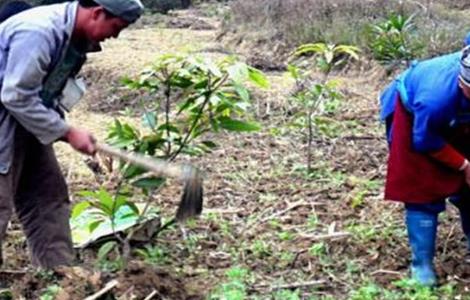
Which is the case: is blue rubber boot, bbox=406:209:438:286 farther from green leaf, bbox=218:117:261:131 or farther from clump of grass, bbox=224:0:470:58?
clump of grass, bbox=224:0:470:58

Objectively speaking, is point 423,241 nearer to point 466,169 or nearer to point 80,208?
point 466,169

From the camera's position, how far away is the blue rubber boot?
13.9 feet

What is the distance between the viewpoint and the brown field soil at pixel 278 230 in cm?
426

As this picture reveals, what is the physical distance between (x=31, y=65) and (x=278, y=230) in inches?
76.3

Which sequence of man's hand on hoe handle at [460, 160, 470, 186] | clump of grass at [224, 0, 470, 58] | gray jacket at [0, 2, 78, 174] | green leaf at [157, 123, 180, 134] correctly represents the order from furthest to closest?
clump of grass at [224, 0, 470, 58]
green leaf at [157, 123, 180, 134]
man's hand on hoe handle at [460, 160, 470, 186]
gray jacket at [0, 2, 78, 174]

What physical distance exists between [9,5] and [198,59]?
904 mm

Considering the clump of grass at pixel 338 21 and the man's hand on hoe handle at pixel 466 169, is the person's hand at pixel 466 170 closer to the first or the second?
→ the man's hand on hoe handle at pixel 466 169

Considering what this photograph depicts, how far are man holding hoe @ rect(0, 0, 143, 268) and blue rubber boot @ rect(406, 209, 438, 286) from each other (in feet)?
4.82

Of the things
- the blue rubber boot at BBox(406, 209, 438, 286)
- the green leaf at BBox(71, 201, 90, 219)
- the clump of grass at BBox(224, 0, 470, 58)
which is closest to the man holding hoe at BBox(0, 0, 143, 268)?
the green leaf at BBox(71, 201, 90, 219)

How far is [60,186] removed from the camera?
4.41 m

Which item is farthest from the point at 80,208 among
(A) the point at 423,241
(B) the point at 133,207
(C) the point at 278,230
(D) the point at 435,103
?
Answer: (D) the point at 435,103

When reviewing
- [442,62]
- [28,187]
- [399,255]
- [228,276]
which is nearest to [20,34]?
[28,187]

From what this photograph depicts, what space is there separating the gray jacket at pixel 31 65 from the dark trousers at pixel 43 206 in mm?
322

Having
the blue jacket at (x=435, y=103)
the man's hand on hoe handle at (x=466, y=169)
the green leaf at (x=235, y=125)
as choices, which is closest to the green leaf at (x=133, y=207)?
the green leaf at (x=235, y=125)
